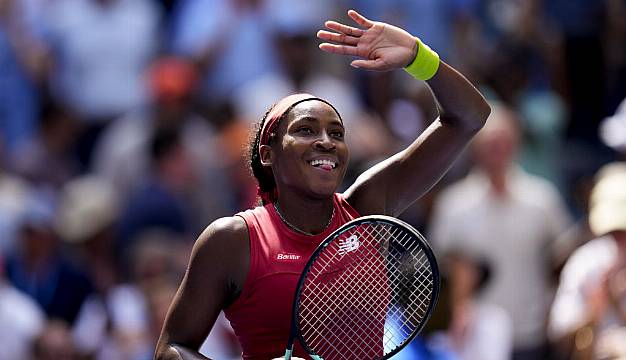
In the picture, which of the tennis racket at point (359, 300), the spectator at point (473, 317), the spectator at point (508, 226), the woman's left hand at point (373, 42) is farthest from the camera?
the spectator at point (508, 226)

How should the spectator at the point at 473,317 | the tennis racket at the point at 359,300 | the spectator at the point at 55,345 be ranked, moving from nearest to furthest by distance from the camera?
the tennis racket at the point at 359,300, the spectator at the point at 473,317, the spectator at the point at 55,345

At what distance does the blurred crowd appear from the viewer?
8.08 meters

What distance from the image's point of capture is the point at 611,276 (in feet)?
21.5

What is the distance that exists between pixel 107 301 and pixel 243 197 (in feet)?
3.90

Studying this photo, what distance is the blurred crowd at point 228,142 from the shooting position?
8.08m

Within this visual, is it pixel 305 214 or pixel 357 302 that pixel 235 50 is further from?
pixel 357 302

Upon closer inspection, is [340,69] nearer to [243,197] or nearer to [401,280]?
[243,197]

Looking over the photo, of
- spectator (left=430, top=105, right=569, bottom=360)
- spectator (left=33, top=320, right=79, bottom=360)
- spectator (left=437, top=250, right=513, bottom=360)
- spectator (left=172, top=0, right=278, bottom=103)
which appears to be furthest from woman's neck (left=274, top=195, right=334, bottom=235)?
spectator (left=172, top=0, right=278, bottom=103)

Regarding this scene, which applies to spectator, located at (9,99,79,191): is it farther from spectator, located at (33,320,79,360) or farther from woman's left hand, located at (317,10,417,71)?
woman's left hand, located at (317,10,417,71)

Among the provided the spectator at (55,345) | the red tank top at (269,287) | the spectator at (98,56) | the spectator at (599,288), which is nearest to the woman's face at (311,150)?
the red tank top at (269,287)

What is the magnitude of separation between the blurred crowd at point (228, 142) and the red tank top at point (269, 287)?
307 centimetres

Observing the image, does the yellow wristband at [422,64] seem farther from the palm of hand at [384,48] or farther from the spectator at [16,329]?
the spectator at [16,329]

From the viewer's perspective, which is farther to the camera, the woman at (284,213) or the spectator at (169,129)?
the spectator at (169,129)

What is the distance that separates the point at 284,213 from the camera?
14.6ft
